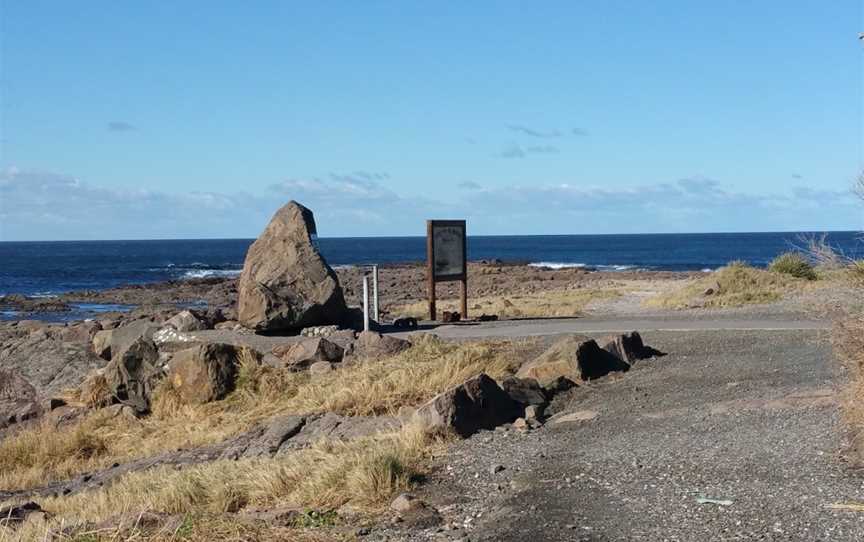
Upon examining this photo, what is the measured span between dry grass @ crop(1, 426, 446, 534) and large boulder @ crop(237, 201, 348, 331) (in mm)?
8037

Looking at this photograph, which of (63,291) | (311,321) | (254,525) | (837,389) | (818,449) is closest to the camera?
(254,525)

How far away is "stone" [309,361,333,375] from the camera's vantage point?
52.2 ft

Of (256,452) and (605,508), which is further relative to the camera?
(256,452)

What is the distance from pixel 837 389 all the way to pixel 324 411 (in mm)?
6017

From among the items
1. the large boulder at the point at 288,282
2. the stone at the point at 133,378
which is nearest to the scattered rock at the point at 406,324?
the large boulder at the point at 288,282

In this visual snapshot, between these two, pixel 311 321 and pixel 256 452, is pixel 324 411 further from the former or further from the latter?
pixel 311 321

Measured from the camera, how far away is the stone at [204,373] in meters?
16.0

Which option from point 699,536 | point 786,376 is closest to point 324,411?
point 786,376

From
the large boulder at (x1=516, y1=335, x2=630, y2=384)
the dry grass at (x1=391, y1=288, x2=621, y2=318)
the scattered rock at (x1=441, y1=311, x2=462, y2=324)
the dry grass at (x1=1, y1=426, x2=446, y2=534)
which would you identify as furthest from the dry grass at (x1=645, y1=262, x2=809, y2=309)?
the dry grass at (x1=1, y1=426, x2=446, y2=534)

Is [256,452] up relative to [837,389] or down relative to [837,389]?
down

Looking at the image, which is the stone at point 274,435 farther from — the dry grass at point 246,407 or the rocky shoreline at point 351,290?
the rocky shoreline at point 351,290

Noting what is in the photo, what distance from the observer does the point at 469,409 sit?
460 inches

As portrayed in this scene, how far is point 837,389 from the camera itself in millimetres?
11242

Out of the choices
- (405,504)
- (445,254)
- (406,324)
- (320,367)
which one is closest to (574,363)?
(320,367)
